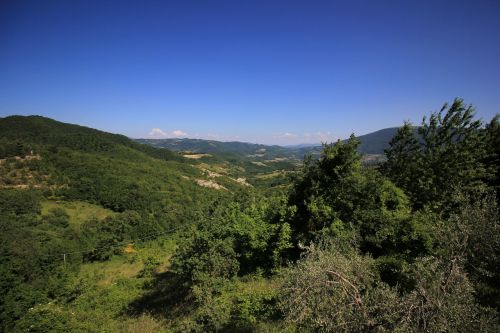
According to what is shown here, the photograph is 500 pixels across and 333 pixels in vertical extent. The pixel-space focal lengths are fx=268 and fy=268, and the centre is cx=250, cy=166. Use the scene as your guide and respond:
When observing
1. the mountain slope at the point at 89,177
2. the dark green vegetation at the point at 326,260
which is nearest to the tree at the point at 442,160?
the dark green vegetation at the point at 326,260

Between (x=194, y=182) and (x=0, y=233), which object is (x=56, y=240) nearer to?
(x=0, y=233)

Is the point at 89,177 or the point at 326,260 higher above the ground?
the point at 326,260

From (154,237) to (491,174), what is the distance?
255 feet

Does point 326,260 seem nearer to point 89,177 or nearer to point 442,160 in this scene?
point 442,160

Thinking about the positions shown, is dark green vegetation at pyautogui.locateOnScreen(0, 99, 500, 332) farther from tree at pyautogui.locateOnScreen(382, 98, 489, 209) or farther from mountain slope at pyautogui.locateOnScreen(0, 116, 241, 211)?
mountain slope at pyautogui.locateOnScreen(0, 116, 241, 211)

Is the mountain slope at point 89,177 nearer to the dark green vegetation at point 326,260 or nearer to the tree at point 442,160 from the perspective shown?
the dark green vegetation at point 326,260

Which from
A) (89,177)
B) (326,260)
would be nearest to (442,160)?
(326,260)

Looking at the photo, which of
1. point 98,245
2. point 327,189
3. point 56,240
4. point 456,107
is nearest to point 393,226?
point 327,189

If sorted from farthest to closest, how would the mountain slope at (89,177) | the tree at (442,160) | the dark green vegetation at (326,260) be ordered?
the mountain slope at (89,177)
the tree at (442,160)
the dark green vegetation at (326,260)

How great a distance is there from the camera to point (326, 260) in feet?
29.7

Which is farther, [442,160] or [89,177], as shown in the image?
[89,177]

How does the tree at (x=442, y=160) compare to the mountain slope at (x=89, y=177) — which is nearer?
the tree at (x=442, y=160)

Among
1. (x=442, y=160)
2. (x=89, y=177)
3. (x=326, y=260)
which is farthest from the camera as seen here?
(x=89, y=177)

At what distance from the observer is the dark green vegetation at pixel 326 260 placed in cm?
778
